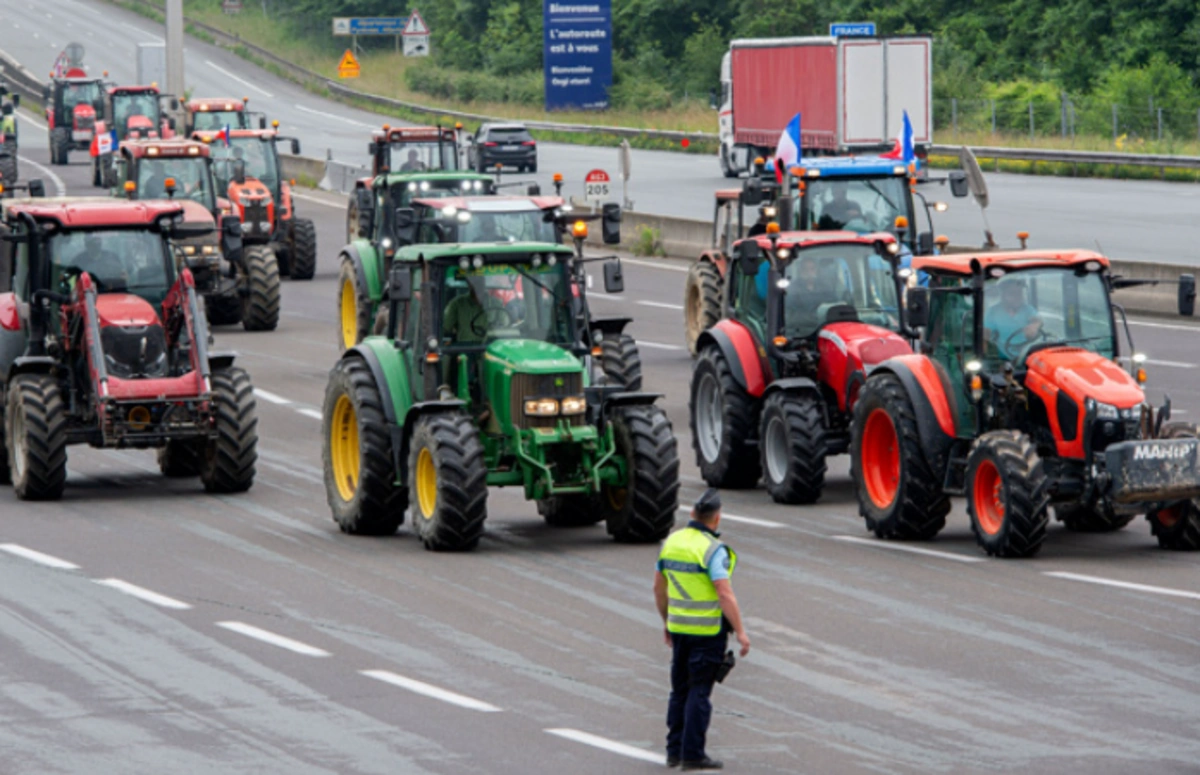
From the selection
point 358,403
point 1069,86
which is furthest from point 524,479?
point 1069,86

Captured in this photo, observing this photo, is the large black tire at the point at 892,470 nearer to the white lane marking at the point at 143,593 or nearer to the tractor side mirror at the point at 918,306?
the tractor side mirror at the point at 918,306

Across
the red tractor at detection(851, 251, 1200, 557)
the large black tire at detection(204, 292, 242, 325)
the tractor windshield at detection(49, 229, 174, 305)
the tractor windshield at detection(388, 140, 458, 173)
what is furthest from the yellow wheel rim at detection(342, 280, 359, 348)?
the red tractor at detection(851, 251, 1200, 557)

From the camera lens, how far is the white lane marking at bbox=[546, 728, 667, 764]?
36.2ft

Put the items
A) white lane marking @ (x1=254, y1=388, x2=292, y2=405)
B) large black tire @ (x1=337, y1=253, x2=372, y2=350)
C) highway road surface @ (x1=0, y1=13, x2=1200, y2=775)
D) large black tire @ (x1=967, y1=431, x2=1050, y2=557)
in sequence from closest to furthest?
1. highway road surface @ (x1=0, y1=13, x2=1200, y2=775)
2. large black tire @ (x1=967, y1=431, x2=1050, y2=557)
3. white lane marking @ (x1=254, y1=388, x2=292, y2=405)
4. large black tire @ (x1=337, y1=253, x2=372, y2=350)

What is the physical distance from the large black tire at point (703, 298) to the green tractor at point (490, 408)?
33.3 ft

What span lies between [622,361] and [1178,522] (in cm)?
840

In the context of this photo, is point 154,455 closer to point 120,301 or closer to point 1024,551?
point 120,301

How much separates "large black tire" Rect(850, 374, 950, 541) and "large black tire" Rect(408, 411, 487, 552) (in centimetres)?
312

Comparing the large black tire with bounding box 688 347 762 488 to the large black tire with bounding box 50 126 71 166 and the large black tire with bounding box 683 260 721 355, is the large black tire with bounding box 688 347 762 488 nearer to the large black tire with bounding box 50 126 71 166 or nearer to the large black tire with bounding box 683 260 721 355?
the large black tire with bounding box 683 260 721 355

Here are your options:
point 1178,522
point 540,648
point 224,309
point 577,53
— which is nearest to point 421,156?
→ point 224,309

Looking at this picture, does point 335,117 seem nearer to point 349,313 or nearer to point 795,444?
point 349,313

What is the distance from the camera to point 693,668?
10625 millimetres

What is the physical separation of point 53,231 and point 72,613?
21.6 feet

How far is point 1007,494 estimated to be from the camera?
52.5 ft
